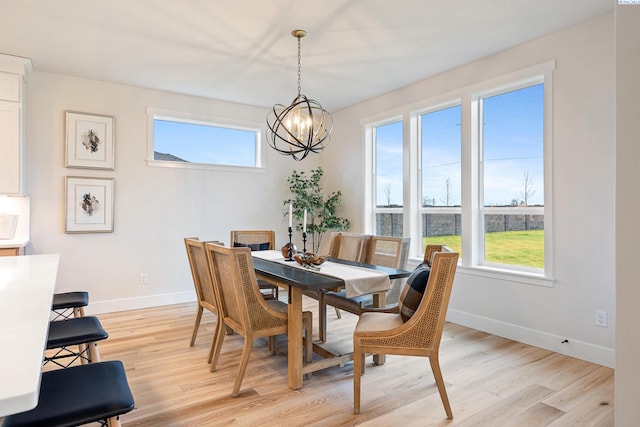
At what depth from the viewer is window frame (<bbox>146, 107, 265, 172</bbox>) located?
4.69m

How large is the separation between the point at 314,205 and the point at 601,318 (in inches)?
142

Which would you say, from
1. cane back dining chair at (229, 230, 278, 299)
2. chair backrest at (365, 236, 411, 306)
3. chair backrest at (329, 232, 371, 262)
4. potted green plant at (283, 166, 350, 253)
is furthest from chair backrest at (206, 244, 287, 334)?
potted green plant at (283, 166, 350, 253)

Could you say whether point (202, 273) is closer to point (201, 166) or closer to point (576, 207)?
point (201, 166)

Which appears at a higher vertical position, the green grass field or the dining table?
the green grass field

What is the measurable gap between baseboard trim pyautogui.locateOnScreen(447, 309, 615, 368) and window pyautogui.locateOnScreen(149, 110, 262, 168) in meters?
3.43

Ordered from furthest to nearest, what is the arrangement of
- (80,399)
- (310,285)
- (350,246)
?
(350,246) → (310,285) → (80,399)

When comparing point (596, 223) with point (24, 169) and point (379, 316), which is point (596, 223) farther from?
point (24, 169)

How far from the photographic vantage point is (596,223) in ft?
9.73

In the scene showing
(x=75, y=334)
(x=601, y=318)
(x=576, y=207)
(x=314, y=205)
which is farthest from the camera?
(x=314, y=205)

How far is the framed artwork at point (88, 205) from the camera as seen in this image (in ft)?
13.8

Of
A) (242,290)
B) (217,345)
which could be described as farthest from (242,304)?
(217,345)

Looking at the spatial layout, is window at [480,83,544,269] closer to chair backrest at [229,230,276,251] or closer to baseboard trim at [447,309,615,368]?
baseboard trim at [447,309,615,368]

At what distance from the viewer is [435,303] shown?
2.14m

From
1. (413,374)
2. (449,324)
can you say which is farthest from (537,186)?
(413,374)
